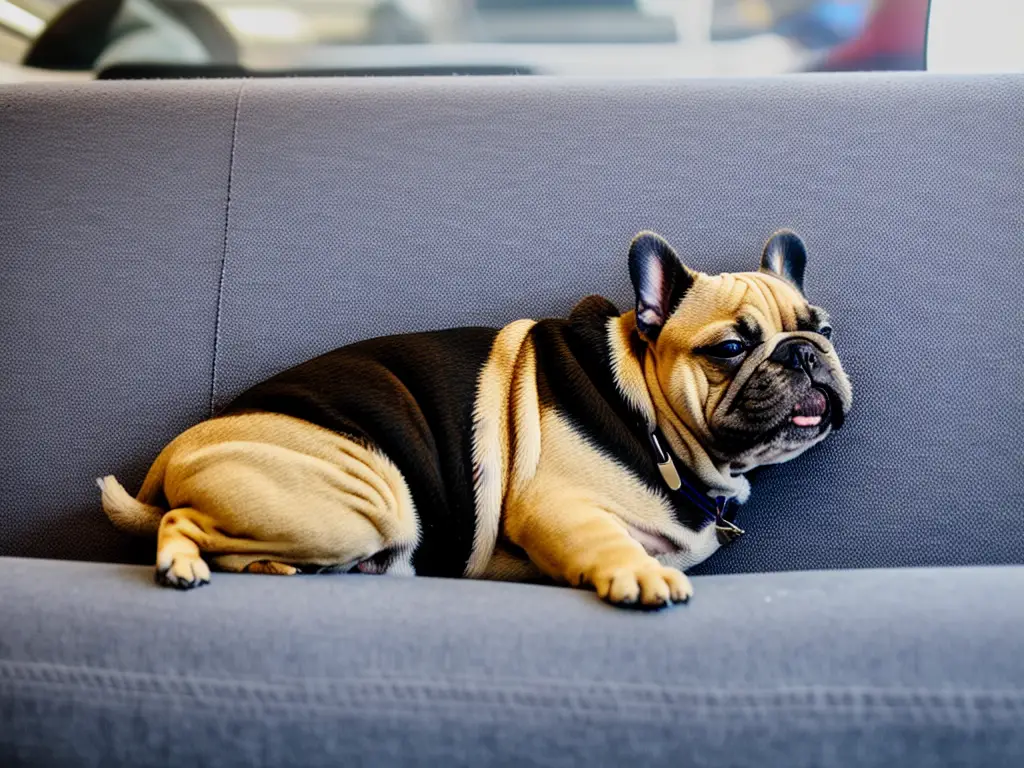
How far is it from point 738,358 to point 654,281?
15 cm

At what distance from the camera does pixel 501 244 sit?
55.4 inches

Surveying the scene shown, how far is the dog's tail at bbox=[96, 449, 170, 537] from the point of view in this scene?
116 cm

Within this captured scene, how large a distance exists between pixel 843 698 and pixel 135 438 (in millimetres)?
1050

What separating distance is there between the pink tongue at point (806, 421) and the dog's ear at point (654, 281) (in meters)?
0.21

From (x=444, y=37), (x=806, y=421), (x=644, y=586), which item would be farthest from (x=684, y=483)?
(x=444, y=37)

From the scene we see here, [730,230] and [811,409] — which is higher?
[730,230]

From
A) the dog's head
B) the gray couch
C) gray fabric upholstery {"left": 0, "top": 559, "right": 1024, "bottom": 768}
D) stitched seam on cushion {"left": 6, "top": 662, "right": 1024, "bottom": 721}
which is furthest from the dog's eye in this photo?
stitched seam on cushion {"left": 6, "top": 662, "right": 1024, "bottom": 721}

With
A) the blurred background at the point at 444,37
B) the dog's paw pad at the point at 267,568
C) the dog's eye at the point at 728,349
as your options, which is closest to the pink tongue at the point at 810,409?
the dog's eye at the point at 728,349

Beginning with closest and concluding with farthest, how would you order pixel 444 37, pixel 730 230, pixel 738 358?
pixel 738 358 → pixel 730 230 → pixel 444 37

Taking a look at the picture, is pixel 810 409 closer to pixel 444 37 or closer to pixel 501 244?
pixel 501 244

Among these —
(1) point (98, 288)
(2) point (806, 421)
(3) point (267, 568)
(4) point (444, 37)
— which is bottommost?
(3) point (267, 568)

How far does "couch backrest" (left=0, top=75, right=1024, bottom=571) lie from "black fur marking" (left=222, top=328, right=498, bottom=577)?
0.21m

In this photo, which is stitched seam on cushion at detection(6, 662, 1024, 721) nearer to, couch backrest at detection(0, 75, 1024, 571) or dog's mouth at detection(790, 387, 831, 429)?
dog's mouth at detection(790, 387, 831, 429)

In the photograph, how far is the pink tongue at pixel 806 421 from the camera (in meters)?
1.09
